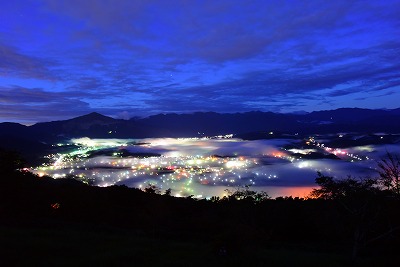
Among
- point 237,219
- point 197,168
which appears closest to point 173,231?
point 237,219

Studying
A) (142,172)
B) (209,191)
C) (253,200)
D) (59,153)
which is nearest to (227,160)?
(142,172)

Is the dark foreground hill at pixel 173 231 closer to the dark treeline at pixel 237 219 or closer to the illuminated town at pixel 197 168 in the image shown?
the dark treeline at pixel 237 219

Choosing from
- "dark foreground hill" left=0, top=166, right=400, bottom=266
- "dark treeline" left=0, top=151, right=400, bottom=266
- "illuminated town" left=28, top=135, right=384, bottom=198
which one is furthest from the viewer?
"illuminated town" left=28, top=135, right=384, bottom=198

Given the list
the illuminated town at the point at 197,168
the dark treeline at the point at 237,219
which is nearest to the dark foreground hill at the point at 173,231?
the dark treeline at the point at 237,219

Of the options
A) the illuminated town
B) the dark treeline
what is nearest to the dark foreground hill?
the dark treeline

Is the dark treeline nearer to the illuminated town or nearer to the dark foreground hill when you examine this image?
the dark foreground hill

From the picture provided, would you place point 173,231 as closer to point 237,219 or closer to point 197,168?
point 237,219

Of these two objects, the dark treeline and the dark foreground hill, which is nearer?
the dark foreground hill

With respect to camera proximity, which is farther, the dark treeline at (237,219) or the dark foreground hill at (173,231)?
the dark treeline at (237,219)

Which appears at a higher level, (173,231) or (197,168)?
(197,168)
